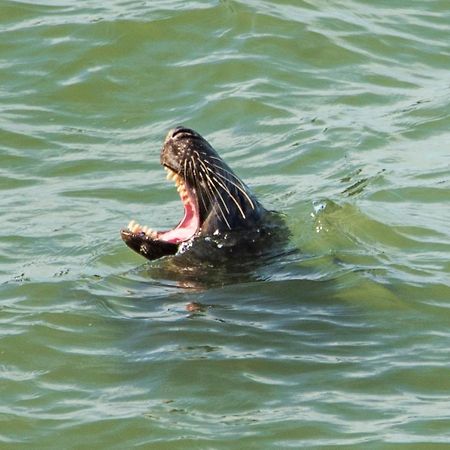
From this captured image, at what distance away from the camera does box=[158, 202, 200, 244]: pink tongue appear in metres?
8.27

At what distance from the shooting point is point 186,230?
27.5ft

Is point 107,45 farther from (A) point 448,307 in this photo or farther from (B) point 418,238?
(A) point 448,307

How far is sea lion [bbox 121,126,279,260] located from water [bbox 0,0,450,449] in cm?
17

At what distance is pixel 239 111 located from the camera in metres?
11.7

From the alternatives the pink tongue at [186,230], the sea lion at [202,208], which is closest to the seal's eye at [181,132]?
the sea lion at [202,208]

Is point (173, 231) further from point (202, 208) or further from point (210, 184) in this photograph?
point (210, 184)

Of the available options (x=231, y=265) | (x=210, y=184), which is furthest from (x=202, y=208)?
(x=231, y=265)

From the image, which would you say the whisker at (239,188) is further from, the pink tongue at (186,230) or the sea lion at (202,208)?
the pink tongue at (186,230)

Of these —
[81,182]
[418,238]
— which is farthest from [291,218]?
[81,182]

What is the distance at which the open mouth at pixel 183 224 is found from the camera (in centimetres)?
818

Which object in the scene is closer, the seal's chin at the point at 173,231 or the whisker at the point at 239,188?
the seal's chin at the point at 173,231

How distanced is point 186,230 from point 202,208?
192mm

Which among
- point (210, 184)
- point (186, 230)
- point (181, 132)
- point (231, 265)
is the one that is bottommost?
point (231, 265)

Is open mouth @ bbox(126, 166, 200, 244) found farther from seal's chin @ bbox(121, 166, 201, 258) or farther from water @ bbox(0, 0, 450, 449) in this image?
water @ bbox(0, 0, 450, 449)
